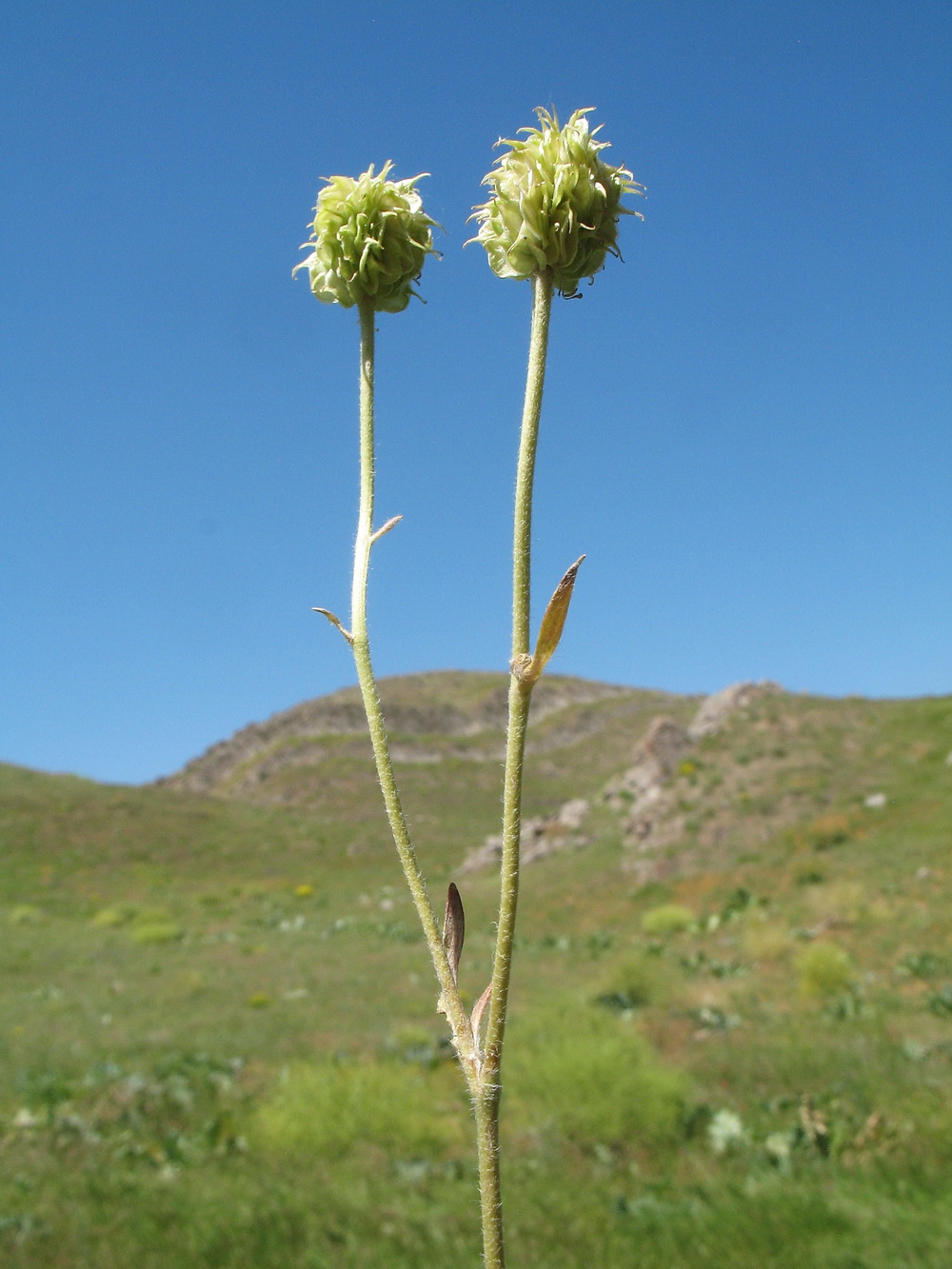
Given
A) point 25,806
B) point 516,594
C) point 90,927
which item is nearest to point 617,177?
point 516,594

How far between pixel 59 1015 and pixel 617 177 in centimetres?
1519

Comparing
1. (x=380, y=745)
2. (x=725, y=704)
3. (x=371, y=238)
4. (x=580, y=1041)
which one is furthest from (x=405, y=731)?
(x=380, y=745)

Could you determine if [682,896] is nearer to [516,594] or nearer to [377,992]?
[377,992]

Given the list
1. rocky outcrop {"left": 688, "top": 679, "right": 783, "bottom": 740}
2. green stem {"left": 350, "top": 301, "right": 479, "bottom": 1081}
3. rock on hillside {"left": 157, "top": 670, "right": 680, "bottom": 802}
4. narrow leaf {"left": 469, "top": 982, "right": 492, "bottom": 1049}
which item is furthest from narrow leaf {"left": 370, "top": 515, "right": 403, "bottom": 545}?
rock on hillside {"left": 157, "top": 670, "right": 680, "bottom": 802}

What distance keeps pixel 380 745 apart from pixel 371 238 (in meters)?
0.58

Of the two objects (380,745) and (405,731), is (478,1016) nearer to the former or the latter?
(380,745)

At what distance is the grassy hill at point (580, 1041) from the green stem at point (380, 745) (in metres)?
4.79

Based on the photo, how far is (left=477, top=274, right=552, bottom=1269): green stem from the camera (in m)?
0.74

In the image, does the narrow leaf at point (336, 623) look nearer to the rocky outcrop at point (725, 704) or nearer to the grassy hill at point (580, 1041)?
the grassy hill at point (580, 1041)

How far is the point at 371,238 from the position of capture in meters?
1.02

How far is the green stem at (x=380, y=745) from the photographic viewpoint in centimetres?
79

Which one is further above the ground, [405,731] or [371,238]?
[405,731]

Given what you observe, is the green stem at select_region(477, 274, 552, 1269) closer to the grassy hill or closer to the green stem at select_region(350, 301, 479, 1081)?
the green stem at select_region(350, 301, 479, 1081)

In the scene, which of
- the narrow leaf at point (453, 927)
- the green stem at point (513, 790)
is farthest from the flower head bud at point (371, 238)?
the narrow leaf at point (453, 927)
